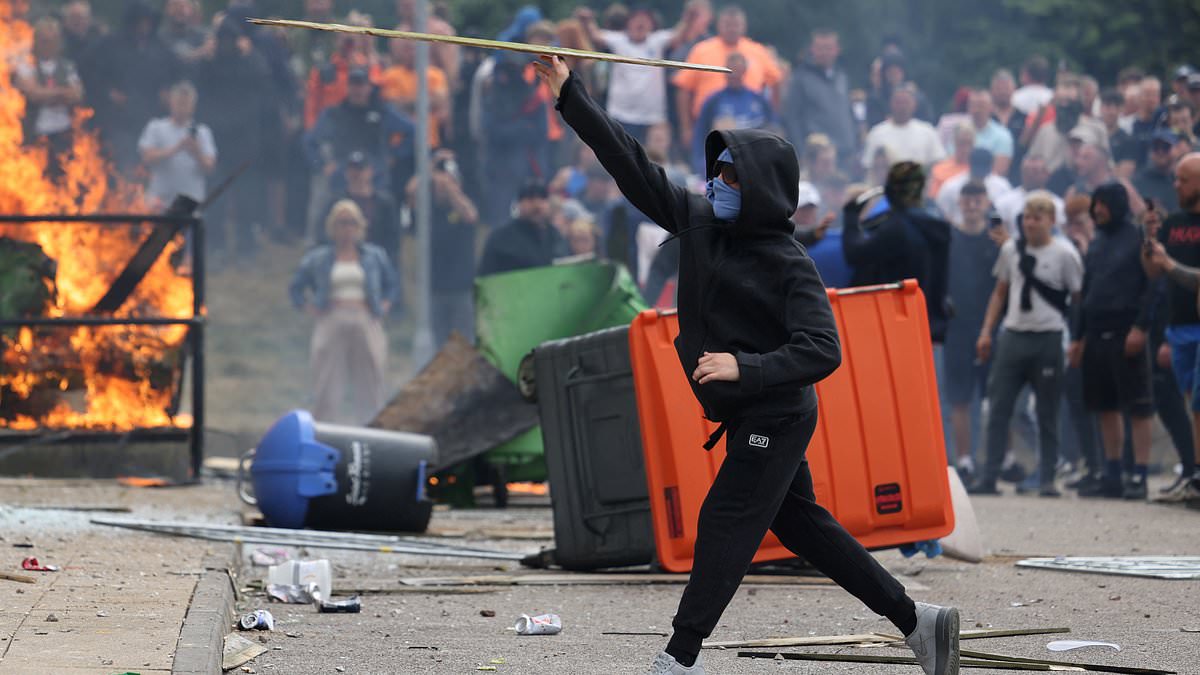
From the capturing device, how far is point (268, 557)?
8.95m

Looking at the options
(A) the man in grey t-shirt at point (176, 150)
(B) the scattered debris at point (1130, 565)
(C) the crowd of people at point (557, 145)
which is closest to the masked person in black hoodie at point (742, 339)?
(B) the scattered debris at point (1130, 565)

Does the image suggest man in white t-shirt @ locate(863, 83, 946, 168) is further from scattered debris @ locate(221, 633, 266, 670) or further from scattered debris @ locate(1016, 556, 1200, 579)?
scattered debris @ locate(221, 633, 266, 670)

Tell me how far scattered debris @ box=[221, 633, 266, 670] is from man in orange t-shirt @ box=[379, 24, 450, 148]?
13262 millimetres

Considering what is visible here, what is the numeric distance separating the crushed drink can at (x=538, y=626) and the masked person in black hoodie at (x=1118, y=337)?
7.00 meters

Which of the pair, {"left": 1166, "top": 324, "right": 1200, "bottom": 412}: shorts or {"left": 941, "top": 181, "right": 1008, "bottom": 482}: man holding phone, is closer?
{"left": 1166, "top": 324, "right": 1200, "bottom": 412}: shorts

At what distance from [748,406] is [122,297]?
8520 millimetres

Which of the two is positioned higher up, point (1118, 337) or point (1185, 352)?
point (1118, 337)

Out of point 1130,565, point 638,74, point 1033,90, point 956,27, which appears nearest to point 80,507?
point 1130,565

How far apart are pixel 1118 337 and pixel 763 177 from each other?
8202 mm

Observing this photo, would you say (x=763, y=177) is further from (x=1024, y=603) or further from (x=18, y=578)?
(x=18, y=578)

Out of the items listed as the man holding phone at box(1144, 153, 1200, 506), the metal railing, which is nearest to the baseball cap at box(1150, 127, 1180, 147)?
the man holding phone at box(1144, 153, 1200, 506)

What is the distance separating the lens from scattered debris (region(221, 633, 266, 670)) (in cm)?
592

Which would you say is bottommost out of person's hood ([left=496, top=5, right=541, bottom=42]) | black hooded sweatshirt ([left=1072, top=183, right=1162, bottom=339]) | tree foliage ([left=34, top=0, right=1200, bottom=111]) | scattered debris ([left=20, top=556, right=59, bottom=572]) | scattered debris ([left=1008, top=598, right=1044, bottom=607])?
scattered debris ([left=1008, top=598, right=1044, bottom=607])

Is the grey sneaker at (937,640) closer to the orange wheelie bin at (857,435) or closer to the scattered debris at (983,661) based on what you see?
the scattered debris at (983,661)
